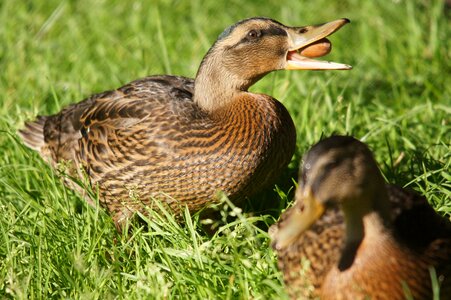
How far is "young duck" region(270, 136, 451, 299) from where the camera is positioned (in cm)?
327

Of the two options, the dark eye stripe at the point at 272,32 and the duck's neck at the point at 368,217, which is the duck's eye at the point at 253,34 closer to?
the dark eye stripe at the point at 272,32

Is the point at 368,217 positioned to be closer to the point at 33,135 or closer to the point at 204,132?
the point at 204,132

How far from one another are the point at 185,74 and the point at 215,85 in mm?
1839

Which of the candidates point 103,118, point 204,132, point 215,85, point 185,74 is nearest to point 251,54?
point 215,85

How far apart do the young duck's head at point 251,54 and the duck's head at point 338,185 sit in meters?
1.43

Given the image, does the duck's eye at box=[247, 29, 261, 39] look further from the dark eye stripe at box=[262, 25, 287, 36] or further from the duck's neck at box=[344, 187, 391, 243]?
the duck's neck at box=[344, 187, 391, 243]

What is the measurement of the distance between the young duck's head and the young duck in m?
1.35

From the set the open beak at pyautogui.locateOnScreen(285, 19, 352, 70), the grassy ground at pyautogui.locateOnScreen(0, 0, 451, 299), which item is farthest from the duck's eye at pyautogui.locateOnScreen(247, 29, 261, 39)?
the grassy ground at pyautogui.locateOnScreen(0, 0, 451, 299)

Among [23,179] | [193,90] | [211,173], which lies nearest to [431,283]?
[211,173]

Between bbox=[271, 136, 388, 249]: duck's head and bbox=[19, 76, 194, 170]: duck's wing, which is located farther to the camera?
bbox=[19, 76, 194, 170]: duck's wing

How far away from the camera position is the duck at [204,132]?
450cm

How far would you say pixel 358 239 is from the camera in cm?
341

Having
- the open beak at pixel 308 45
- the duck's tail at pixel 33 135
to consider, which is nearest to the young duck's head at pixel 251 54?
the open beak at pixel 308 45

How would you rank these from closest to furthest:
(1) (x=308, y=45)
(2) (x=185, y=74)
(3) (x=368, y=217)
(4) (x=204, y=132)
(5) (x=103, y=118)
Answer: (3) (x=368, y=217)
(4) (x=204, y=132)
(1) (x=308, y=45)
(5) (x=103, y=118)
(2) (x=185, y=74)
